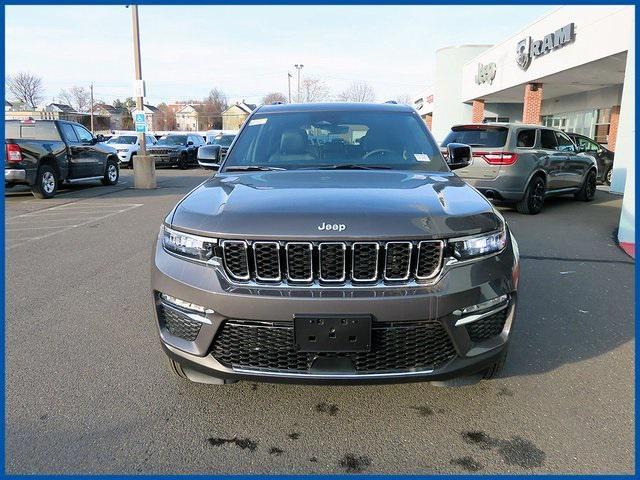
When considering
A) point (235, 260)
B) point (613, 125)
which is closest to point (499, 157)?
point (235, 260)

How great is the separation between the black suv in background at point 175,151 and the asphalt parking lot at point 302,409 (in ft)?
61.0

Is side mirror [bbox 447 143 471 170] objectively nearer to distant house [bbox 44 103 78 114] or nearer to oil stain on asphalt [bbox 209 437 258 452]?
oil stain on asphalt [bbox 209 437 258 452]

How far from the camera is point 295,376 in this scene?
243 centimetres

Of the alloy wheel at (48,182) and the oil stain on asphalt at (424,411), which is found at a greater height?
the alloy wheel at (48,182)

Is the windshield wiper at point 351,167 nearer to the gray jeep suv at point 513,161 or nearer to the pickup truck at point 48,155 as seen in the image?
the gray jeep suv at point 513,161

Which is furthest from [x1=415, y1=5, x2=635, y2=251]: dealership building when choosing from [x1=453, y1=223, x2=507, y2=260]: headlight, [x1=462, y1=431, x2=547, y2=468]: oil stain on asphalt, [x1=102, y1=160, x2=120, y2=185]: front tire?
[x1=102, y1=160, x2=120, y2=185]: front tire

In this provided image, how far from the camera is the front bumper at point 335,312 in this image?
2334 millimetres

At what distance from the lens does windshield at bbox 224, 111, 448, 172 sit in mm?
3703

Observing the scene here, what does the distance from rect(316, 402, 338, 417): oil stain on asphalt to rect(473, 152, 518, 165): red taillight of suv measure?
7.70 m

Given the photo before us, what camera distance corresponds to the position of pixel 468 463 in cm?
242

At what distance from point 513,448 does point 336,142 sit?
8.05 feet

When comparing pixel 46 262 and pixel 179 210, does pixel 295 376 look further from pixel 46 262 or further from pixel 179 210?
pixel 46 262

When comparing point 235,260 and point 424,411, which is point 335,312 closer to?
point 235,260

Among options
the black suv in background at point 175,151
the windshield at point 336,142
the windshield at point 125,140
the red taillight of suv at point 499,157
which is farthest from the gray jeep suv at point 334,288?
the windshield at point 125,140
